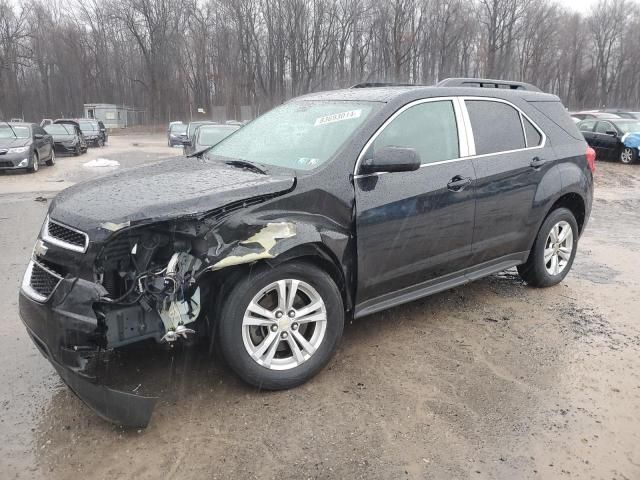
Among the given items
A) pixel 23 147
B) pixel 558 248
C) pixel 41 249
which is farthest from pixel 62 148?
pixel 558 248

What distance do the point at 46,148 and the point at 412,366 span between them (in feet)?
55.3

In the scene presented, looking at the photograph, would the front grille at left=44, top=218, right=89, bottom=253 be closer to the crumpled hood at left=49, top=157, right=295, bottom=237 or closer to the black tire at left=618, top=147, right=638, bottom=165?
the crumpled hood at left=49, top=157, right=295, bottom=237

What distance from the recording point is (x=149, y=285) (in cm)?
283

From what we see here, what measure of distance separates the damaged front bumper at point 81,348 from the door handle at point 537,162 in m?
3.60

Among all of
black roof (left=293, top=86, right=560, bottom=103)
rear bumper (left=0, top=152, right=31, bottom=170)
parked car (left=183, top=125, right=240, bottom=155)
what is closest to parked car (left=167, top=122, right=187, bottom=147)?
rear bumper (left=0, top=152, right=31, bottom=170)

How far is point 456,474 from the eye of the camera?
2.61m

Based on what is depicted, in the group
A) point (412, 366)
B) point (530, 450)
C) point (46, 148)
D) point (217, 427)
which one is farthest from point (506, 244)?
point (46, 148)

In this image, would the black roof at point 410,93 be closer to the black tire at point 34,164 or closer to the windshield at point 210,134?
the windshield at point 210,134

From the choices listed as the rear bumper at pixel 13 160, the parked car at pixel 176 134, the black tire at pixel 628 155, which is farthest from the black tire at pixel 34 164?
the black tire at pixel 628 155

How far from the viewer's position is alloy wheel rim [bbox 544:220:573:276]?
5.05m

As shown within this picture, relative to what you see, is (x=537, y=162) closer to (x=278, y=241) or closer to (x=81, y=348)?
(x=278, y=241)

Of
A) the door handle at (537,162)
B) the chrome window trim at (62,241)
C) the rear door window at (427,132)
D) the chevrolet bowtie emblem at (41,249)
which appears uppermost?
the rear door window at (427,132)

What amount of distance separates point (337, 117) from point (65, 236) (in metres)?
2.02

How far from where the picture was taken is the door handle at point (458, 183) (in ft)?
12.9
